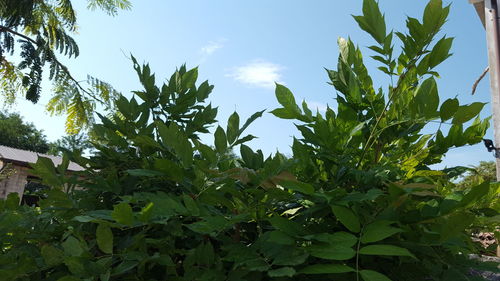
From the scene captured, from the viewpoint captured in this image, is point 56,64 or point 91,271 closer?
point 91,271

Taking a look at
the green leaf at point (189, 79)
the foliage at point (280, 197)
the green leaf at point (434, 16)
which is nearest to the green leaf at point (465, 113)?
the foliage at point (280, 197)

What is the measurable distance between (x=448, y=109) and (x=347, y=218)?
0.84 feet

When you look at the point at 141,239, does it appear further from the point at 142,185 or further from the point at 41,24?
the point at 41,24

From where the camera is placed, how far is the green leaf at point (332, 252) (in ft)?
1.55

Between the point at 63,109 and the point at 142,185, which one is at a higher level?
the point at 63,109

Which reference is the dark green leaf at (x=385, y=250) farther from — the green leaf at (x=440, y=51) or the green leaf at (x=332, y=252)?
the green leaf at (x=440, y=51)

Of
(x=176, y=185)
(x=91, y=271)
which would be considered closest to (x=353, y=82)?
(x=176, y=185)

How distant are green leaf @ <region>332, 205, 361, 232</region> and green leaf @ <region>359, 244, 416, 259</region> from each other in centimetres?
3

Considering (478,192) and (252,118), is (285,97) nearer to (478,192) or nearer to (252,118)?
(252,118)

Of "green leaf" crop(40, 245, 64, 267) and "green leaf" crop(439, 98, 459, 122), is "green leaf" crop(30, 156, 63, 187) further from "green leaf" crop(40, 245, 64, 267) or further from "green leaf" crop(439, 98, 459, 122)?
"green leaf" crop(439, 98, 459, 122)

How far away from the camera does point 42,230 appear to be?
713mm

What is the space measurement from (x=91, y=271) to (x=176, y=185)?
8.2 inches

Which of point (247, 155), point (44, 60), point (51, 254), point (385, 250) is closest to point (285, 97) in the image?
point (247, 155)

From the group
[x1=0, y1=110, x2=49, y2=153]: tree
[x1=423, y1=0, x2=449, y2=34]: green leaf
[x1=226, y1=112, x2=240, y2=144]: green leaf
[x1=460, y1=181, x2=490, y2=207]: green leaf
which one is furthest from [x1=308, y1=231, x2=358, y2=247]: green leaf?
[x1=0, y1=110, x2=49, y2=153]: tree
